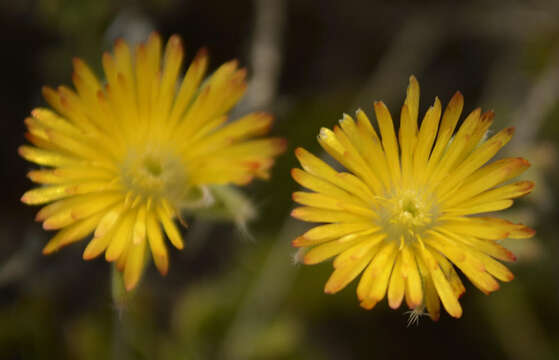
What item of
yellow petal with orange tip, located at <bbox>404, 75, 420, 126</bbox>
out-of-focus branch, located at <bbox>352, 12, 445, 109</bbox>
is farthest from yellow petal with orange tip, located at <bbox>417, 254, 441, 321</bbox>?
out-of-focus branch, located at <bbox>352, 12, 445, 109</bbox>

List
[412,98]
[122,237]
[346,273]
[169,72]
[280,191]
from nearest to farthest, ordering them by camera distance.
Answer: [346,273] → [412,98] → [122,237] → [169,72] → [280,191]

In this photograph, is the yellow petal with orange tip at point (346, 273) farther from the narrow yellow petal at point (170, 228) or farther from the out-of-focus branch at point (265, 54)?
the out-of-focus branch at point (265, 54)

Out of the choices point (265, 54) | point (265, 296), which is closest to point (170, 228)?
point (265, 296)

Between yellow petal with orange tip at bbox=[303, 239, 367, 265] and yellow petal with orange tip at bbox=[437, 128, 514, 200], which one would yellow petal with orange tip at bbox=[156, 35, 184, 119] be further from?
yellow petal with orange tip at bbox=[437, 128, 514, 200]

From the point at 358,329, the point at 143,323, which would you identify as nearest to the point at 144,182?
the point at 143,323

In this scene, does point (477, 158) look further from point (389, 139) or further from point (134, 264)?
point (134, 264)

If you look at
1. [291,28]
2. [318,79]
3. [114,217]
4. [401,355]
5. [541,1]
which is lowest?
[401,355]

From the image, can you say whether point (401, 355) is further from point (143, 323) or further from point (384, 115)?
point (384, 115)
